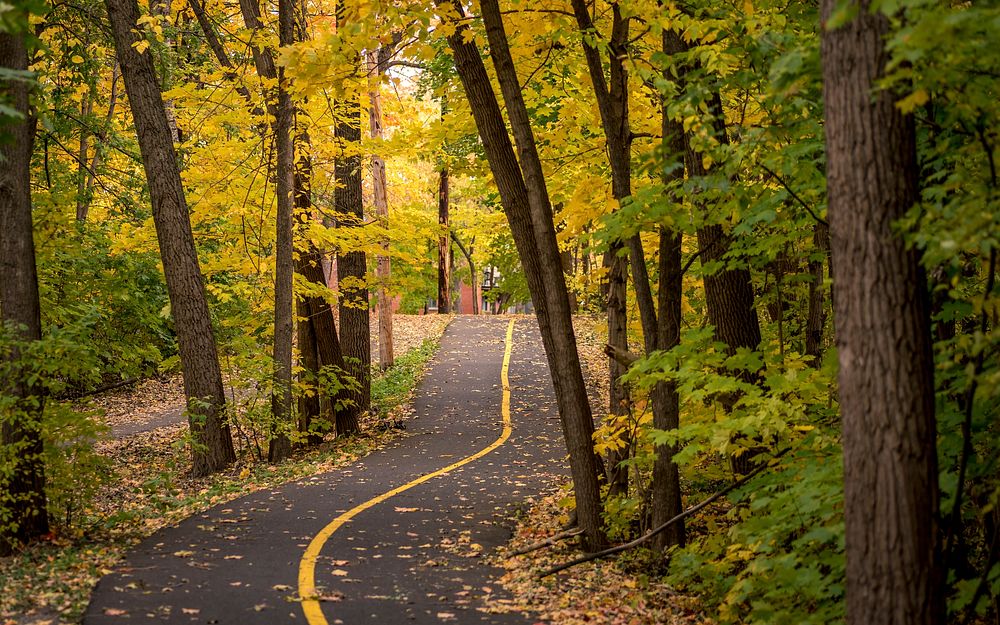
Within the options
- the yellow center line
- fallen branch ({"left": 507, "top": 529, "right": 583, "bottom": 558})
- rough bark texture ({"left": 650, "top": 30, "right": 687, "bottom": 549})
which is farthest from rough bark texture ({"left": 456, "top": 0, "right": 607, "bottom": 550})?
the yellow center line

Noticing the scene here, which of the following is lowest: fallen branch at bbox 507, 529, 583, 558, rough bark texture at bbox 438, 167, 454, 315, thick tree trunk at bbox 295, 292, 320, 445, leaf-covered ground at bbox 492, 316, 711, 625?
leaf-covered ground at bbox 492, 316, 711, 625

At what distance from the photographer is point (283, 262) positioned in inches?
648

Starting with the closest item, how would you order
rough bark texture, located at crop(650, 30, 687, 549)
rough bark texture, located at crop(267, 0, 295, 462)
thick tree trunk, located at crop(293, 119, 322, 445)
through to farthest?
rough bark texture, located at crop(650, 30, 687, 549) → rough bark texture, located at crop(267, 0, 295, 462) → thick tree trunk, located at crop(293, 119, 322, 445)

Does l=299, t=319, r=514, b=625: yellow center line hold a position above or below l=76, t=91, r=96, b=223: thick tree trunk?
below

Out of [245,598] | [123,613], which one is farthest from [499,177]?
[123,613]

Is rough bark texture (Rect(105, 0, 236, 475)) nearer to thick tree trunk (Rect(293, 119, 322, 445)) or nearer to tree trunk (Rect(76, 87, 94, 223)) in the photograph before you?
tree trunk (Rect(76, 87, 94, 223))

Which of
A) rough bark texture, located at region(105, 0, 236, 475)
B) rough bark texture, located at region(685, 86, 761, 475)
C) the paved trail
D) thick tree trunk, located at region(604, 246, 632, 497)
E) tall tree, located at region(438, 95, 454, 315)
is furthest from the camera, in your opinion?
tall tree, located at region(438, 95, 454, 315)

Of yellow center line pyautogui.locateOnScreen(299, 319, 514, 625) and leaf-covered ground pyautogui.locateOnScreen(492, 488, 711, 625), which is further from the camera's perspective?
leaf-covered ground pyautogui.locateOnScreen(492, 488, 711, 625)

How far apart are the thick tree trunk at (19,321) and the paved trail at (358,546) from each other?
1233mm

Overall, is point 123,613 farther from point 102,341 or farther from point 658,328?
point 102,341

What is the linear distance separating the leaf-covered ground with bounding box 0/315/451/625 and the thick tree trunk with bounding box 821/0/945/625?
5771 millimetres

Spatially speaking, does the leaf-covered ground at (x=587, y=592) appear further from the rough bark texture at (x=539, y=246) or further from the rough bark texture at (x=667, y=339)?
the rough bark texture at (x=667, y=339)

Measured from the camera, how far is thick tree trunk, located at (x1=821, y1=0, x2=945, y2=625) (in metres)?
4.62

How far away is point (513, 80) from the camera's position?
9.72 m
